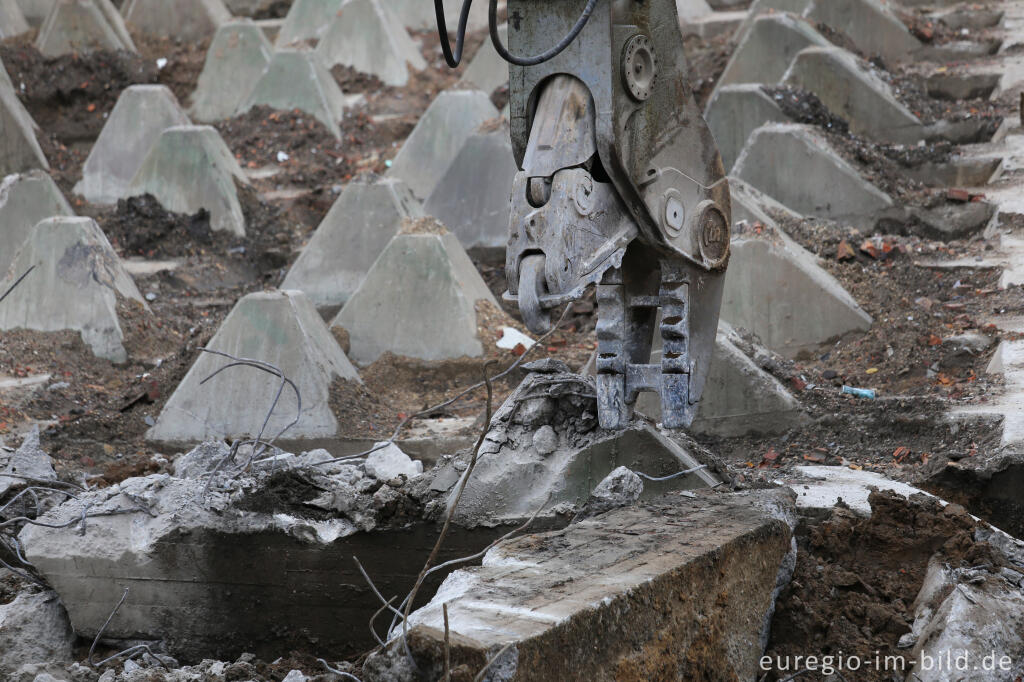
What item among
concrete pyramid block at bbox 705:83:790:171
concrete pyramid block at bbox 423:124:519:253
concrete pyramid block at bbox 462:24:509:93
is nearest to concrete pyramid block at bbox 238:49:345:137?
concrete pyramid block at bbox 462:24:509:93

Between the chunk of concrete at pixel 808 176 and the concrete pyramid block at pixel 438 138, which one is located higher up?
the chunk of concrete at pixel 808 176

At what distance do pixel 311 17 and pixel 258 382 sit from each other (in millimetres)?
10070

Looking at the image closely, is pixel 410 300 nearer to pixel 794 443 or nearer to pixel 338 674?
pixel 794 443

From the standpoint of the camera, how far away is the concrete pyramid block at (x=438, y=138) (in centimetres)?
1187

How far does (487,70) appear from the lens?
1455 centimetres

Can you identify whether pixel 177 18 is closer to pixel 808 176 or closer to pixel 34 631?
pixel 808 176

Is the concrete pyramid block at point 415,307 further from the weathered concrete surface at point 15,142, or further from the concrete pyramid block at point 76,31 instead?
the concrete pyramid block at point 76,31

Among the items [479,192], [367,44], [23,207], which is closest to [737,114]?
[479,192]

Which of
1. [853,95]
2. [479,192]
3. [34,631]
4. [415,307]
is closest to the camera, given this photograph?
[34,631]

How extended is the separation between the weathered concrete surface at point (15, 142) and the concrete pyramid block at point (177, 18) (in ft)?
12.7

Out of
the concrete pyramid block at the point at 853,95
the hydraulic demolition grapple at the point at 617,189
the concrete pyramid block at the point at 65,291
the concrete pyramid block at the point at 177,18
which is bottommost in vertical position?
the concrete pyramid block at the point at 65,291

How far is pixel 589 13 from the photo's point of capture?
4.00 meters

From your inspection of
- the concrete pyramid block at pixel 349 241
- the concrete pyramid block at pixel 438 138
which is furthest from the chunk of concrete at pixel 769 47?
the concrete pyramid block at pixel 349 241

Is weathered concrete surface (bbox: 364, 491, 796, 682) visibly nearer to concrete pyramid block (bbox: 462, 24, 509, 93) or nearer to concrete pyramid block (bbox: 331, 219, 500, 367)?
concrete pyramid block (bbox: 331, 219, 500, 367)
